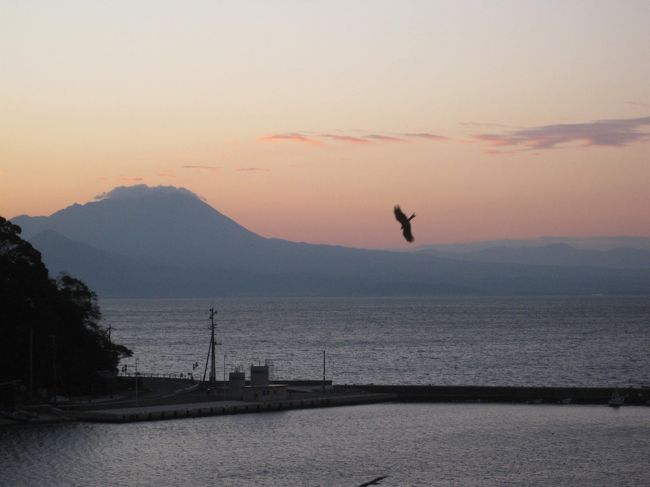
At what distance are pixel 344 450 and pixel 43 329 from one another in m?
16.3

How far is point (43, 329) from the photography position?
5219cm

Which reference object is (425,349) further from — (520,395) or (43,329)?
(43,329)

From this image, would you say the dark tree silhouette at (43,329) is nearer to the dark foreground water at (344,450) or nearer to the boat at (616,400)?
the dark foreground water at (344,450)

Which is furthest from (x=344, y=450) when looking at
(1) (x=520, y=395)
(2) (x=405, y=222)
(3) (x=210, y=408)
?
(2) (x=405, y=222)

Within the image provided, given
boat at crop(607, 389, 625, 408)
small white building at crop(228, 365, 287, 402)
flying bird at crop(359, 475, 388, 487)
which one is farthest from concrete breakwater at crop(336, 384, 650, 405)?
flying bird at crop(359, 475, 388, 487)

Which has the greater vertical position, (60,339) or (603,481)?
(60,339)

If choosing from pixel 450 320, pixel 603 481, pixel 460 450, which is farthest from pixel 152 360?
pixel 450 320

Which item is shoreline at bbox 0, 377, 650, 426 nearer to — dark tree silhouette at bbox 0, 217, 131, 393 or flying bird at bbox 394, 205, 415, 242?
dark tree silhouette at bbox 0, 217, 131, 393

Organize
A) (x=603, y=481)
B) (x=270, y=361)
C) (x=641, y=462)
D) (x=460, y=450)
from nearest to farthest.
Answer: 1. (x=603, y=481)
2. (x=641, y=462)
3. (x=460, y=450)
4. (x=270, y=361)

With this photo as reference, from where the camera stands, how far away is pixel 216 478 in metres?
38.9

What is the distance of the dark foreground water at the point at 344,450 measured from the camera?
3922 cm

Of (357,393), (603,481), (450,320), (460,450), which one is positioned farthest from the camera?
(450,320)

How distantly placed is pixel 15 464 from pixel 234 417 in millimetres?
13432

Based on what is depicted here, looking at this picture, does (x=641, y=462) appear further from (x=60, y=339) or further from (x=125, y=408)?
(x=60, y=339)
